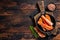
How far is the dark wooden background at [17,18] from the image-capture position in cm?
190

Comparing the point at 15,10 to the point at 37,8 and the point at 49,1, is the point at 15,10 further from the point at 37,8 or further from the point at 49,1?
the point at 49,1

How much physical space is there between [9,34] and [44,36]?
45cm

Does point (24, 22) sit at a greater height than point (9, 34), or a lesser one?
greater

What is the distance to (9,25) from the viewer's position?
194 centimetres

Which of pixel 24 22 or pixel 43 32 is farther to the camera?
pixel 24 22

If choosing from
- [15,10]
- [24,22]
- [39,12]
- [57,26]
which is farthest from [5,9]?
[57,26]

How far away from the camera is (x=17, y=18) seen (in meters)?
1.94

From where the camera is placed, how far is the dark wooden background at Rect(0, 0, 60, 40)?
74.8 inches

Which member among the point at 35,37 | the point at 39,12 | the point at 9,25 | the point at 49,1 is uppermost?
the point at 49,1

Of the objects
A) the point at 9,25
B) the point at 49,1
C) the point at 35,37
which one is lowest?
the point at 35,37

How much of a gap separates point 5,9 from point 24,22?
305 millimetres

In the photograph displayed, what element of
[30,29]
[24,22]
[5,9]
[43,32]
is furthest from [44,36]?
[5,9]

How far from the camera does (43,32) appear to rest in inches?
69.5

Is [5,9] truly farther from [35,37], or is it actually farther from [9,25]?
[35,37]
